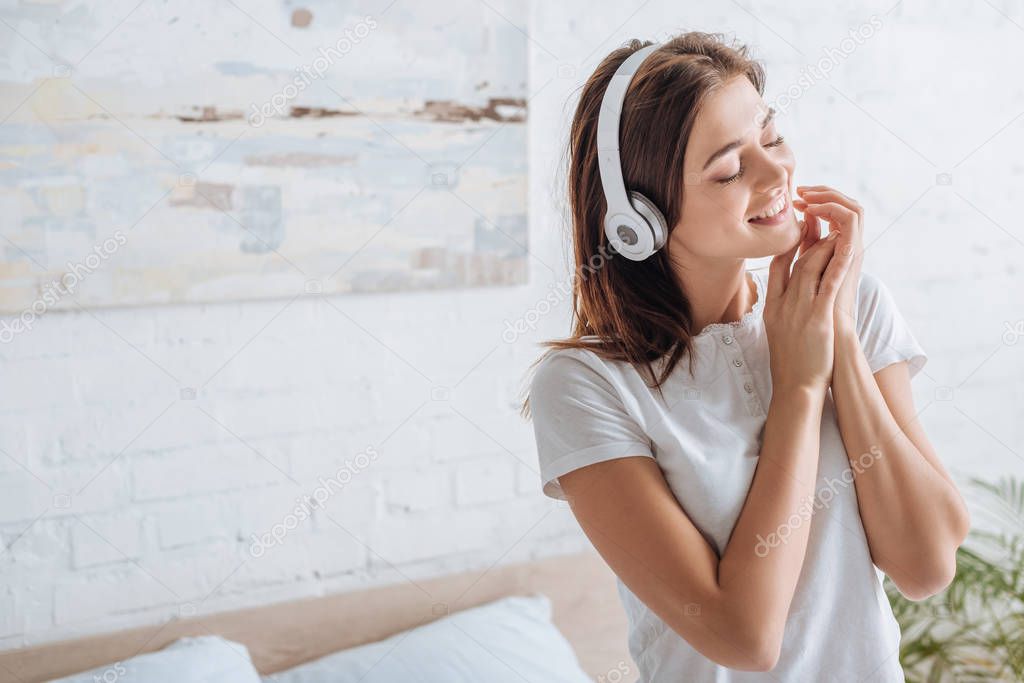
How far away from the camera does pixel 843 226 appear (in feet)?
3.38

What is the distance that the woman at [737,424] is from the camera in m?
0.91

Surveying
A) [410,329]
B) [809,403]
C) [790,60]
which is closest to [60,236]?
[410,329]

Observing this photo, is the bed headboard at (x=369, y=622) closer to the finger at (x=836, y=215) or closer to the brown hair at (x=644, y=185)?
the brown hair at (x=644, y=185)

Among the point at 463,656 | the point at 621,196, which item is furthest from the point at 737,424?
the point at 463,656

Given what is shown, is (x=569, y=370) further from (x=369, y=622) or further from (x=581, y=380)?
(x=369, y=622)

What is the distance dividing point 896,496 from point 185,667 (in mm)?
1022

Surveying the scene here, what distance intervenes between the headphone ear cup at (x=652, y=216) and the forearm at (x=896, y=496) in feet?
0.81

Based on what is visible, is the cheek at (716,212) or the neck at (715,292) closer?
the cheek at (716,212)

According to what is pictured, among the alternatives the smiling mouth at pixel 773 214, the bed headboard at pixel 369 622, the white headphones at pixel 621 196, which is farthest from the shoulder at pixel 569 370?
the bed headboard at pixel 369 622

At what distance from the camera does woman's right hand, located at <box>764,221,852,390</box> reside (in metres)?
0.97

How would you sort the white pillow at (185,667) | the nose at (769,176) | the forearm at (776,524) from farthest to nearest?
the white pillow at (185,667) → the nose at (769,176) → the forearm at (776,524)

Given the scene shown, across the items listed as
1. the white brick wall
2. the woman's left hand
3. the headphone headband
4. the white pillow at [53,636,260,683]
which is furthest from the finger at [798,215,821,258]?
the white pillow at [53,636,260,683]

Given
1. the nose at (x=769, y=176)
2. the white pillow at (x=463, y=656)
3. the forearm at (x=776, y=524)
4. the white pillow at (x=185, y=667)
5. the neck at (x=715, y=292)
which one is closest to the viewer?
the forearm at (x=776, y=524)

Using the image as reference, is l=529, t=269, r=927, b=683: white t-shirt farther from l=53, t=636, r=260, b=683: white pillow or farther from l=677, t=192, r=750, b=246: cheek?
l=53, t=636, r=260, b=683: white pillow
